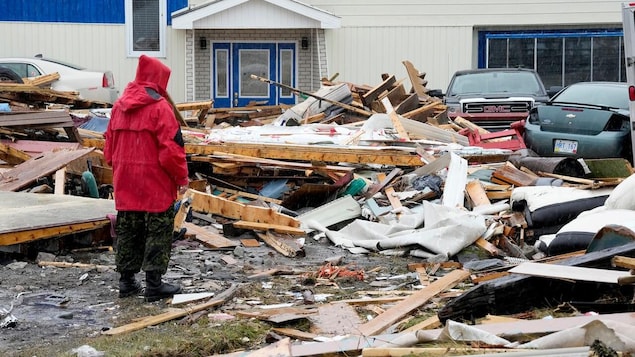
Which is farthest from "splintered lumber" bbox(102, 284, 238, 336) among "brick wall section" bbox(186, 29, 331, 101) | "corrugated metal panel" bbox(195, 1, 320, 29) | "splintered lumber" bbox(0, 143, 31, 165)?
"brick wall section" bbox(186, 29, 331, 101)

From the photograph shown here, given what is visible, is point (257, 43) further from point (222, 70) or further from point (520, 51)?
point (520, 51)

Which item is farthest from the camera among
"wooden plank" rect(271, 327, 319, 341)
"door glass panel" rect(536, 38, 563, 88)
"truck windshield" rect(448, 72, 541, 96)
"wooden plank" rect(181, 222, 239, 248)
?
"door glass panel" rect(536, 38, 563, 88)

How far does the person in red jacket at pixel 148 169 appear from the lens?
24.0ft

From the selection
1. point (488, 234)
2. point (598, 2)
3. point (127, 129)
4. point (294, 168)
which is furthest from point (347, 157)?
point (598, 2)

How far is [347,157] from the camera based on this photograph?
12.6 m

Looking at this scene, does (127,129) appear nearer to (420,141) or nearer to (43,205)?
(43,205)

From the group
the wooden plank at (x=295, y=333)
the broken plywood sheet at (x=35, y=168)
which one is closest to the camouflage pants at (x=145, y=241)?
the wooden plank at (x=295, y=333)

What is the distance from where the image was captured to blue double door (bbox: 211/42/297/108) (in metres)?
27.5

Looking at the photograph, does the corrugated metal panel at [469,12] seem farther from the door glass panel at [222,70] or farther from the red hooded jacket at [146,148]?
the red hooded jacket at [146,148]

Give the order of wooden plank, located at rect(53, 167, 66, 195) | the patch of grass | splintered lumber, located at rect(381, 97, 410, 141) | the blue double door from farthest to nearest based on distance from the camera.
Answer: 1. the blue double door
2. splintered lumber, located at rect(381, 97, 410, 141)
3. wooden plank, located at rect(53, 167, 66, 195)
4. the patch of grass

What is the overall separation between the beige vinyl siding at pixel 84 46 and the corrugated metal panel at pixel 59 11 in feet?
0.57

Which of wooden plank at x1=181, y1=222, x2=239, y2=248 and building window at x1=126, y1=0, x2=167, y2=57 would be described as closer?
wooden plank at x1=181, y1=222, x2=239, y2=248

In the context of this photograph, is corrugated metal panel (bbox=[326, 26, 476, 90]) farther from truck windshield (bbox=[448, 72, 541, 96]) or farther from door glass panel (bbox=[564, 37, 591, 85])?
truck windshield (bbox=[448, 72, 541, 96])

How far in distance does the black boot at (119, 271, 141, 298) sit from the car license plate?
855cm
